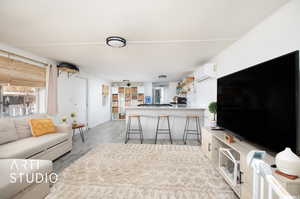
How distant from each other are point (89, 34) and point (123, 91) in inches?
234

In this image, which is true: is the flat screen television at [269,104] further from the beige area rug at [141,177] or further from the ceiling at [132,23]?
the beige area rug at [141,177]

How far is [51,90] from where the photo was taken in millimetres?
3463

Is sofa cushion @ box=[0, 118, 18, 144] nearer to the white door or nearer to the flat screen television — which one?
the white door

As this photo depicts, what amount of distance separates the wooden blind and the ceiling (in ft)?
1.30

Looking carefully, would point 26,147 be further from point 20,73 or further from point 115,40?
point 115,40

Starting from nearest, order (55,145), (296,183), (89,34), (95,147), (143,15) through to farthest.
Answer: (296,183)
(143,15)
(89,34)
(55,145)
(95,147)

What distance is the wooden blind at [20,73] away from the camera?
2.54m

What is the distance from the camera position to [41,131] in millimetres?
2666

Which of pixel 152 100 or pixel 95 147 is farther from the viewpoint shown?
pixel 152 100

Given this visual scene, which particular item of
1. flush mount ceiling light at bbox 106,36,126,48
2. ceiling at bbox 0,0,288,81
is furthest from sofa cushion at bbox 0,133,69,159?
flush mount ceiling light at bbox 106,36,126,48

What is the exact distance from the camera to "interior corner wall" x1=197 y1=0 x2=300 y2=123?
4.56 ft

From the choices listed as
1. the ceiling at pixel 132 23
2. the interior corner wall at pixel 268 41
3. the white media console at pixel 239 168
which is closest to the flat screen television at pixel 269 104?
the white media console at pixel 239 168

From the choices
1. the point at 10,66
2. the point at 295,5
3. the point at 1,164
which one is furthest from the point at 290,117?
the point at 10,66

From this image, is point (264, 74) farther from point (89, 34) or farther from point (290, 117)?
point (89, 34)
